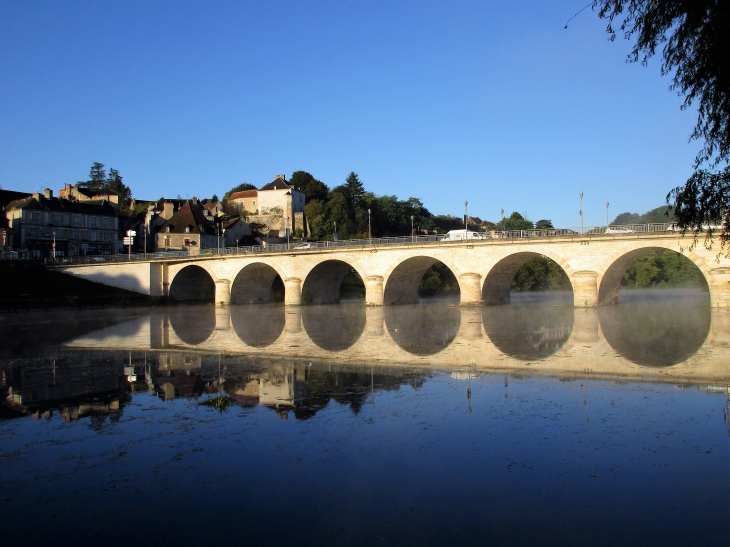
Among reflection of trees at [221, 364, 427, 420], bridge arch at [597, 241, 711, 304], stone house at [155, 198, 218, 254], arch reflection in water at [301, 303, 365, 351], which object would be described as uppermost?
stone house at [155, 198, 218, 254]

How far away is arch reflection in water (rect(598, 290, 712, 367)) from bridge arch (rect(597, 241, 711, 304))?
2269 millimetres

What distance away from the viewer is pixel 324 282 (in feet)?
172

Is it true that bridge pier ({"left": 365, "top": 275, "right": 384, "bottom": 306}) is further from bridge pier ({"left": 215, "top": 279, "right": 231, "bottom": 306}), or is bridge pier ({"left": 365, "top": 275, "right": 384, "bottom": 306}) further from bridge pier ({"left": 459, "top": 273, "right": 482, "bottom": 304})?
bridge pier ({"left": 215, "top": 279, "right": 231, "bottom": 306})

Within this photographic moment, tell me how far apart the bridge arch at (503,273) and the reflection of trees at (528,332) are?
17.4 ft

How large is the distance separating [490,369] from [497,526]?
863 cm

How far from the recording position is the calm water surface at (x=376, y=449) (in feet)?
18.8

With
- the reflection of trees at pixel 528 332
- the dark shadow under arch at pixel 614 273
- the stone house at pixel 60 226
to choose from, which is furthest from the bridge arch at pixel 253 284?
the dark shadow under arch at pixel 614 273

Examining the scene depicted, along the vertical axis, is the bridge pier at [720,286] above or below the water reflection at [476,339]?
above

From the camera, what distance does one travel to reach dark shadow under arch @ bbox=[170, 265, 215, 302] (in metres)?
58.1

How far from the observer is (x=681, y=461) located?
7246mm

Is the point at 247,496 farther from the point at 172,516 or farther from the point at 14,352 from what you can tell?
the point at 14,352

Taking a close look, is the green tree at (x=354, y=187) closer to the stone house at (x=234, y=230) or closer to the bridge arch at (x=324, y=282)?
the stone house at (x=234, y=230)

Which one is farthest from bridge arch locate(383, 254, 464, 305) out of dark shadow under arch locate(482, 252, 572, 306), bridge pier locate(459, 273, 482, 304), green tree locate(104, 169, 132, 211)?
green tree locate(104, 169, 132, 211)

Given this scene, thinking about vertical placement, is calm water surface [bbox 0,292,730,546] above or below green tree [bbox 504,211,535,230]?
below
